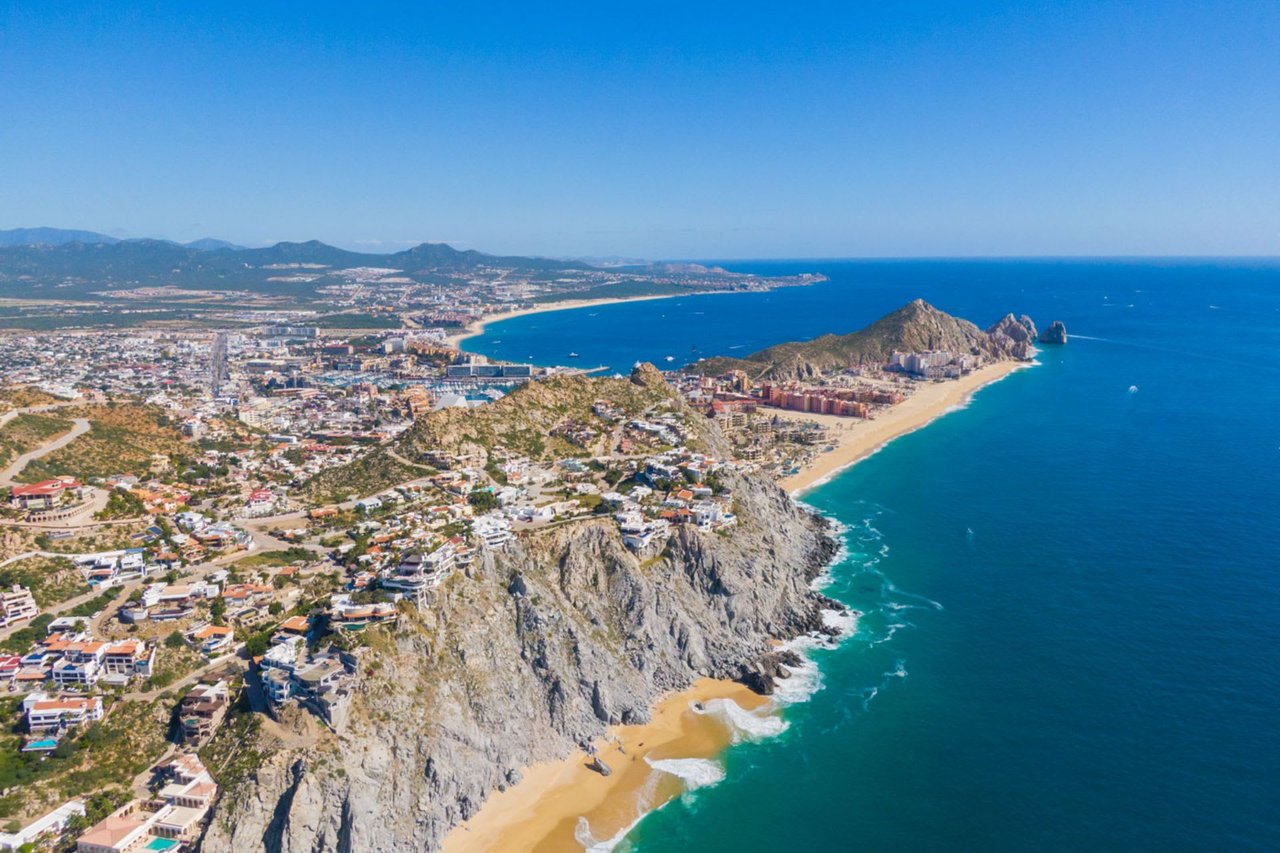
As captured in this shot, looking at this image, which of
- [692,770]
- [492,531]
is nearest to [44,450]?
[492,531]

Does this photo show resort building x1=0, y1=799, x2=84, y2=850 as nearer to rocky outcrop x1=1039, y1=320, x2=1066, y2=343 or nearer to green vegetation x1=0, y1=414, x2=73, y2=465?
green vegetation x1=0, y1=414, x2=73, y2=465

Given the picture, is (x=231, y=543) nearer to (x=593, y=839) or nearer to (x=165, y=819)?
(x=165, y=819)

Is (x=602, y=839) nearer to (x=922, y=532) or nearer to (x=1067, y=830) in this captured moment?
(x=1067, y=830)

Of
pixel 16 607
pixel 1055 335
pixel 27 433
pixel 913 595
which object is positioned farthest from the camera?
pixel 1055 335

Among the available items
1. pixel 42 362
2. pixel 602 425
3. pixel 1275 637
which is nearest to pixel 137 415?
pixel 602 425

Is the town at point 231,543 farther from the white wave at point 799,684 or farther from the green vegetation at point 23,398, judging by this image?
the white wave at point 799,684

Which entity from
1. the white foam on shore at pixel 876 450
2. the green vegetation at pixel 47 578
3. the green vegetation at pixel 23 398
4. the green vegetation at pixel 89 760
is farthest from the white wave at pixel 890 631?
the green vegetation at pixel 23 398

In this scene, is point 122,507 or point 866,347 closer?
point 122,507
